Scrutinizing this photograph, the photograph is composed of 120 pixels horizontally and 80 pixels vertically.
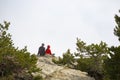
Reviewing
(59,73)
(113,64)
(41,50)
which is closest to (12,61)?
(59,73)

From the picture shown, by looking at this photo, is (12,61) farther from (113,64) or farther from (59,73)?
(113,64)

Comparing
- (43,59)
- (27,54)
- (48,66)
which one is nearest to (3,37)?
(27,54)

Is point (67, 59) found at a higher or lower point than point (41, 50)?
lower

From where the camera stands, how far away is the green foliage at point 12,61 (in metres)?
24.1

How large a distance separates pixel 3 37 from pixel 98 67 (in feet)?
34.9

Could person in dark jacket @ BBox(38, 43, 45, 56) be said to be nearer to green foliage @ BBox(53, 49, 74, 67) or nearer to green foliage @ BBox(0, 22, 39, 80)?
green foliage @ BBox(53, 49, 74, 67)

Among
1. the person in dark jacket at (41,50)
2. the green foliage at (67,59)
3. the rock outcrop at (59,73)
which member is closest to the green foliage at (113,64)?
the rock outcrop at (59,73)

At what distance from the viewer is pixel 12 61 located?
24.3m

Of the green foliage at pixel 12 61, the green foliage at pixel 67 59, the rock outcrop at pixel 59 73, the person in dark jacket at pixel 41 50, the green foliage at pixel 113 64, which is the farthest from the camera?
the person in dark jacket at pixel 41 50

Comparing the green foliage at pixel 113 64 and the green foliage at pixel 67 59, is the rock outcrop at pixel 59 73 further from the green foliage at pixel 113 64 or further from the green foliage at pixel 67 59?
the green foliage at pixel 113 64

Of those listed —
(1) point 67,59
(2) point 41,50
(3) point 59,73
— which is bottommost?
(3) point 59,73

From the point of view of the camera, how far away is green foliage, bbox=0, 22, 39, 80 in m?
24.1

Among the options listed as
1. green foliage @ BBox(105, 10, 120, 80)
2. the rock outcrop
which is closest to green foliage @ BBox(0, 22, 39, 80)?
the rock outcrop

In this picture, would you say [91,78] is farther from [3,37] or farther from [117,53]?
[3,37]
